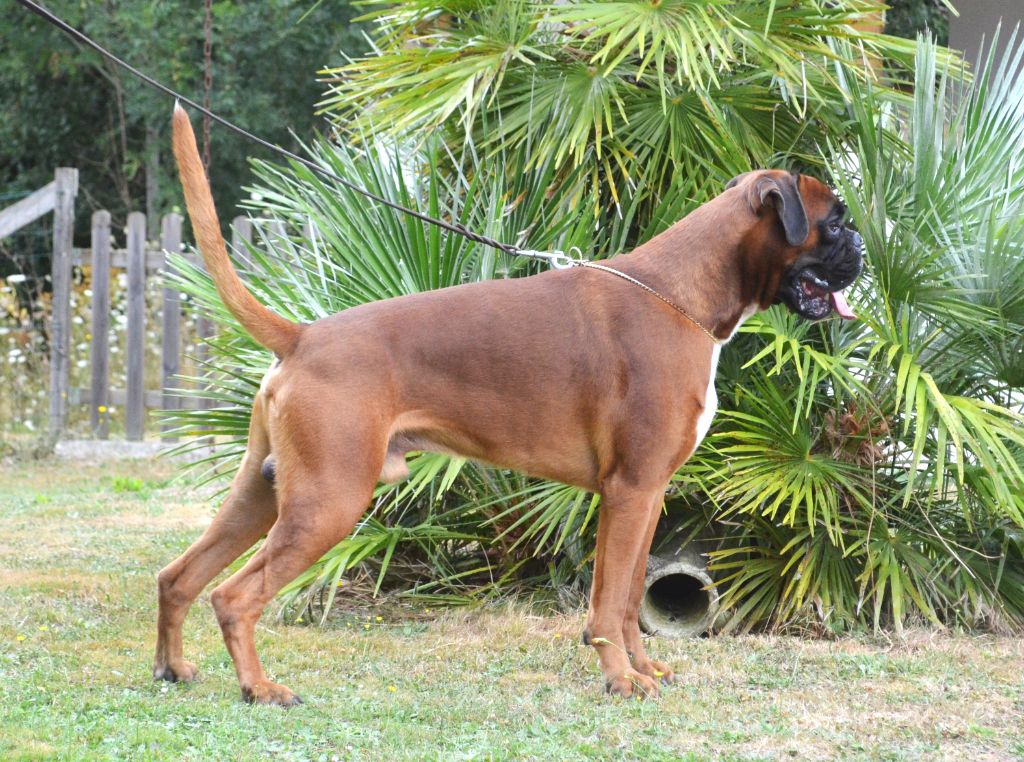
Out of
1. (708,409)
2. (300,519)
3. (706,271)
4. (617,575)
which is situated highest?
(706,271)

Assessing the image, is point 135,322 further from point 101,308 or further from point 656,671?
point 656,671

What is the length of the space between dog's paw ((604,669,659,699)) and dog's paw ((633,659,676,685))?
156 millimetres

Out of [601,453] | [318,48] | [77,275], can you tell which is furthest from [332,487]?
[318,48]

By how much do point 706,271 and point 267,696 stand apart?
2.06 metres

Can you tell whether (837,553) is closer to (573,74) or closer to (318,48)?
(573,74)

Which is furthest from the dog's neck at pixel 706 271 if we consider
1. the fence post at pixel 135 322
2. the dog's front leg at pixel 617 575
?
the fence post at pixel 135 322

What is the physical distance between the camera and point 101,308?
1109cm

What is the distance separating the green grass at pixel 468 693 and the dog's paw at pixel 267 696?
0.04m

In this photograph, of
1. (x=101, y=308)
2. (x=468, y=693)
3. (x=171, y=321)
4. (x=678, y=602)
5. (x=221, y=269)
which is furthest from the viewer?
(x=101, y=308)

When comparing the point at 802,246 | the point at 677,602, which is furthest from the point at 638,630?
the point at 802,246

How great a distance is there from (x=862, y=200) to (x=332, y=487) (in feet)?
8.86

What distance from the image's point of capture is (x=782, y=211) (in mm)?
4281

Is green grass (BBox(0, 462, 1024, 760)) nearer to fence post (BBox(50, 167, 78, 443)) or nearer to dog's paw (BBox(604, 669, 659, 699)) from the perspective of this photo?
dog's paw (BBox(604, 669, 659, 699))

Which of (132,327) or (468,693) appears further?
(132,327)
